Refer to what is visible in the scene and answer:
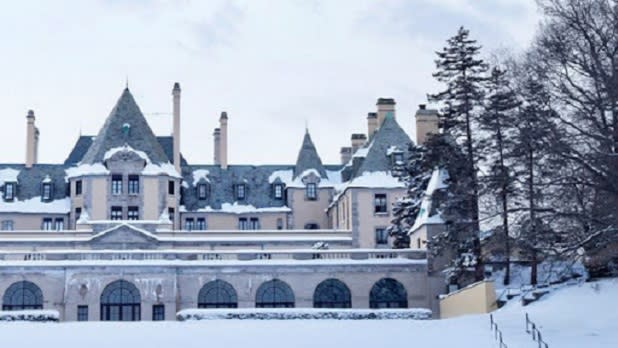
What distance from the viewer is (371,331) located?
119 ft

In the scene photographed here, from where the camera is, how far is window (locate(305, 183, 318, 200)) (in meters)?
70.9

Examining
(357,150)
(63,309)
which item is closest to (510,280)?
(63,309)

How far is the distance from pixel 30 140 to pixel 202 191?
11498 mm

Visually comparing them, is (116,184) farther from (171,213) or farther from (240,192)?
(240,192)

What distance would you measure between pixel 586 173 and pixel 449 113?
16463 mm

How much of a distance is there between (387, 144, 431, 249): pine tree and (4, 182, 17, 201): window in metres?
24.1

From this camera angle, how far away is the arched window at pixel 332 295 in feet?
171

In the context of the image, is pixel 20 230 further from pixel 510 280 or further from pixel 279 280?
pixel 510 280

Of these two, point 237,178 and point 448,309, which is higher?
point 237,178

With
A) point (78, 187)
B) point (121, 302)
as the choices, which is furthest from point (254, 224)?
point (121, 302)

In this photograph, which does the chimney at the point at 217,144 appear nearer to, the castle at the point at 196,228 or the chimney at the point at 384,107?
the castle at the point at 196,228

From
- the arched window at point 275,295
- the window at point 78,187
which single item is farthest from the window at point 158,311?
the window at point 78,187

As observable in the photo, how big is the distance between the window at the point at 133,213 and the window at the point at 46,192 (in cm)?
715

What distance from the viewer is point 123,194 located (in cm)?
6384
